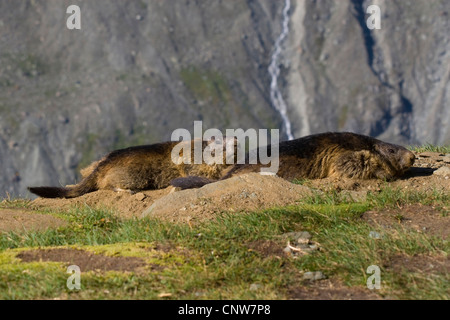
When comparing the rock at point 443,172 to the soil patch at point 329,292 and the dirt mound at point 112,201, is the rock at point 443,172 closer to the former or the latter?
the dirt mound at point 112,201

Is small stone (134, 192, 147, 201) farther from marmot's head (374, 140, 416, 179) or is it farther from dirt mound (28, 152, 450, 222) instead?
marmot's head (374, 140, 416, 179)

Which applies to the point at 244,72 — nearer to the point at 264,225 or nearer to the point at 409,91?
the point at 409,91

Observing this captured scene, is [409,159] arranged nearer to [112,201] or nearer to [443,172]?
[443,172]

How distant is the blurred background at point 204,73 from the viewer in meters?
166

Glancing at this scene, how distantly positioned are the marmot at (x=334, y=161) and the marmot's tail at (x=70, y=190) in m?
2.51

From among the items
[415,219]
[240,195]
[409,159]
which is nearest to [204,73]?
[409,159]

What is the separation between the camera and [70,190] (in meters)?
12.7

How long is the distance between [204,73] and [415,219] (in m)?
181

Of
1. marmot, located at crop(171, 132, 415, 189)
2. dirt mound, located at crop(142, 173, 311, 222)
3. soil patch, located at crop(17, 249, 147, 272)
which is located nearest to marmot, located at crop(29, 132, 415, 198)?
marmot, located at crop(171, 132, 415, 189)

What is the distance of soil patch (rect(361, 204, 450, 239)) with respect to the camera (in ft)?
26.2

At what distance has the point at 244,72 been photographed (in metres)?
188

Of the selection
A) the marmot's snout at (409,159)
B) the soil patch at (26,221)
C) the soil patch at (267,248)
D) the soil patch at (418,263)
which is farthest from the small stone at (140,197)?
the soil patch at (418,263)

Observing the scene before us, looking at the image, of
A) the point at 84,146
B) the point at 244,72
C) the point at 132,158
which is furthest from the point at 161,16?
the point at 132,158

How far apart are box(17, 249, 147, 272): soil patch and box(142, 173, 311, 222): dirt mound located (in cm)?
172
